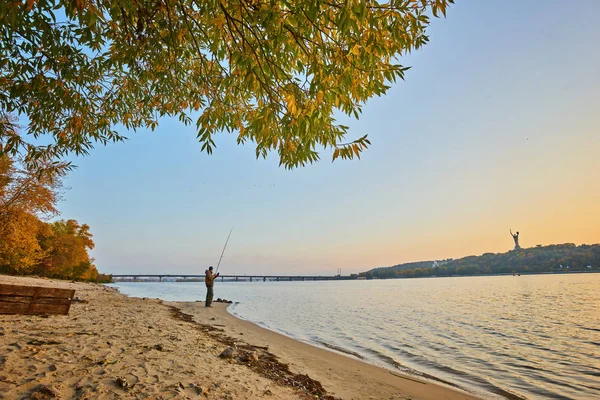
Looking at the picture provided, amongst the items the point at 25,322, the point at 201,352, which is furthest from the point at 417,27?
the point at 25,322

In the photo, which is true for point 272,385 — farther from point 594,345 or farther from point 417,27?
point 594,345

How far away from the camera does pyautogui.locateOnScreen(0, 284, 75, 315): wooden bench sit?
7.46m

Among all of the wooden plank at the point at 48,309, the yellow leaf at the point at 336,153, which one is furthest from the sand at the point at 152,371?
the yellow leaf at the point at 336,153

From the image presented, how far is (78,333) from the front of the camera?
6547 mm

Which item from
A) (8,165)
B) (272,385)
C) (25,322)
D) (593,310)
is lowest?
(593,310)

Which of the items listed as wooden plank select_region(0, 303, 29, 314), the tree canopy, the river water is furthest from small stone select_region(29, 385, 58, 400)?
the river water

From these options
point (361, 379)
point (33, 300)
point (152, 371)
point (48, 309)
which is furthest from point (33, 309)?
point (361, 379)

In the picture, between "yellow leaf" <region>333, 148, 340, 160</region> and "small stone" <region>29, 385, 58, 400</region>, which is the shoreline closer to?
"small stone" <region>29, 385, 58, 400</region>

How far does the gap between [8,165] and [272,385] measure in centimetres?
2291

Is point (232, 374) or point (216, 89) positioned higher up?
point (216, 89)

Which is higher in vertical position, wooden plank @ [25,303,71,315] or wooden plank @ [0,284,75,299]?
wooden plank @ [0,284,75,299]

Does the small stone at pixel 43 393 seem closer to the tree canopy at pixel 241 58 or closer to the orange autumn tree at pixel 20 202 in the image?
the tree canopy at pixel 241 58

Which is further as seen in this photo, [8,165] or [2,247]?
[2,247]

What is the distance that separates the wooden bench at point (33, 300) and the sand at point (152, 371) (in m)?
0.26
